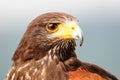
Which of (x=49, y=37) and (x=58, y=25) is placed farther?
(x=49, y=37)

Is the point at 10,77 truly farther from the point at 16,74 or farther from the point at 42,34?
the point at 42,34

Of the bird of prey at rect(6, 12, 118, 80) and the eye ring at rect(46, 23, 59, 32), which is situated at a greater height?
the eye ring at rect(46, 23, 59, 32)

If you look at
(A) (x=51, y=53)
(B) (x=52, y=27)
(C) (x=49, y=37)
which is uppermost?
(B) (x=52, y=27)

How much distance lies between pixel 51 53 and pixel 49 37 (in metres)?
0.24

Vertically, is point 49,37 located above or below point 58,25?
below

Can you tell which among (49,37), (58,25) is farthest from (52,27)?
(49,37)

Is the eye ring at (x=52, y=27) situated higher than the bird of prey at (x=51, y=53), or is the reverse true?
the eye ring at (x=52, y=27)

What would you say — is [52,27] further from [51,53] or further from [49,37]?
[51,53]

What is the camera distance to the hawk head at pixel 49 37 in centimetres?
922

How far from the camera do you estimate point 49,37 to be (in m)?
9.39

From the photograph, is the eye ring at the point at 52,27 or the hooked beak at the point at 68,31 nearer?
the hooked beak at the point at 68,31

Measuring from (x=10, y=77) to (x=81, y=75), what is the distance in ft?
3.71

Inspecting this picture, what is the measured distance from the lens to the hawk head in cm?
922

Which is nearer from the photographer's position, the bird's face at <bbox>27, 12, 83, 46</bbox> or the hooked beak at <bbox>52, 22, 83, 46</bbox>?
the hooked beak at <bbox>52, 22, 83, 46</bbox>
